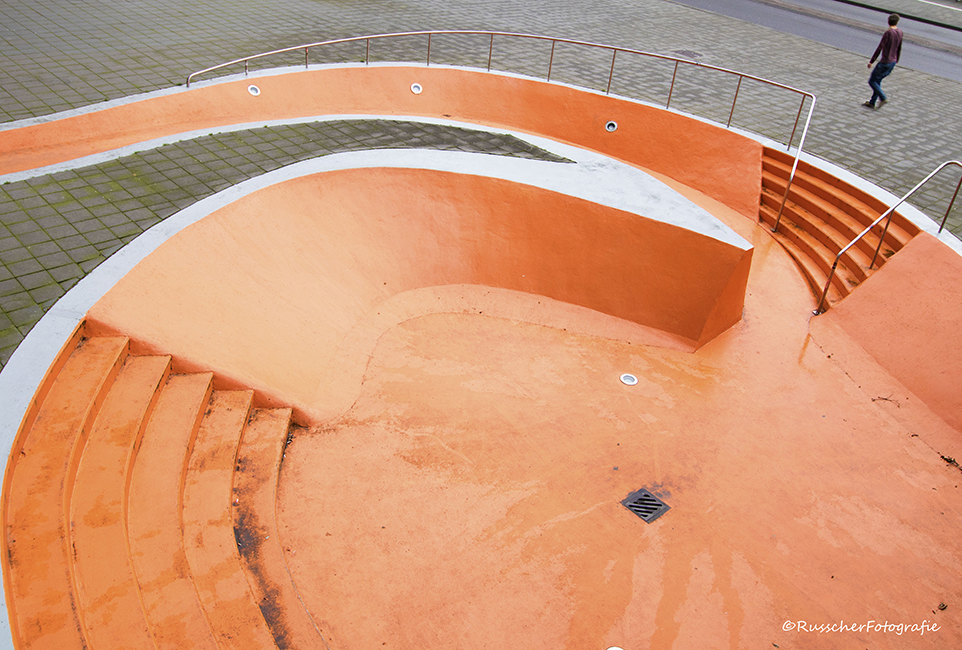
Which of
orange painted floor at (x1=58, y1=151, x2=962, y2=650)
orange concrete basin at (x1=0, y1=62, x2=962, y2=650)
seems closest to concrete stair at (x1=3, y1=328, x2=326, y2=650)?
orange concrete basin at (x1=0, y1=62, x2=962, y2=650)

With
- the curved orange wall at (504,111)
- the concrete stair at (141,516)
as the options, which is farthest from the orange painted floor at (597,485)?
the curved orange wall at (504,111)

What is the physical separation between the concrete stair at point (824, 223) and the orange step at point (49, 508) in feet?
29.7

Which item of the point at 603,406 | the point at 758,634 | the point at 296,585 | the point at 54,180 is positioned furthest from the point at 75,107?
the point at 758,634

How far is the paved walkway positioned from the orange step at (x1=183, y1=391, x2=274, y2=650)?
5.48 ft

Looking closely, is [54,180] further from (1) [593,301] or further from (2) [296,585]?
(1) [593,301]

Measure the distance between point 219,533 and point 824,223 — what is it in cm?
969

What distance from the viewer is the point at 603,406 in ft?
26.0

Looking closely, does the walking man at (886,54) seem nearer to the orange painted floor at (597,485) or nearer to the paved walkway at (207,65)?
the paved walkway at (207,65)

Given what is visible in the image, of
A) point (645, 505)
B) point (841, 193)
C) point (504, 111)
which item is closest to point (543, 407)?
point (645, 505)

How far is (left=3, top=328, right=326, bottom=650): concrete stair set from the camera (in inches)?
157

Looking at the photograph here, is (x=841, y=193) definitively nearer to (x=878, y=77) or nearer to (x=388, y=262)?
(x=878, y=77)

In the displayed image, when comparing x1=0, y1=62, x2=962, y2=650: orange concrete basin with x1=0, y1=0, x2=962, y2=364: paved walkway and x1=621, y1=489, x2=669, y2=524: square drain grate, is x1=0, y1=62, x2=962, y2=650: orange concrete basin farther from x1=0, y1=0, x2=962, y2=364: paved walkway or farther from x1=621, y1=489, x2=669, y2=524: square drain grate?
x1=0, y1=0, x2=962, y2=364: paved walkway

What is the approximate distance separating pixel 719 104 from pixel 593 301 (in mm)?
5766

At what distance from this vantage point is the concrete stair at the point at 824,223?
30.5 ft
